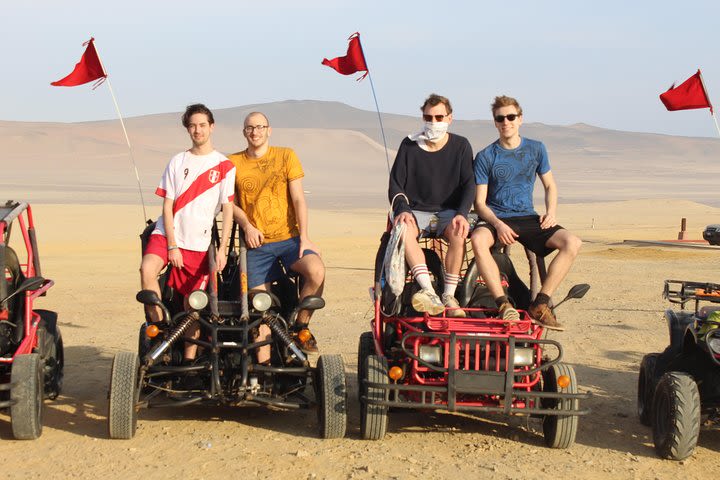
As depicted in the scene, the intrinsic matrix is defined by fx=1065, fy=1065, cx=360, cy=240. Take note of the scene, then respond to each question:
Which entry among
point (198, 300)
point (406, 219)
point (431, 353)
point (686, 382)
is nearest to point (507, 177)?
point (406, 219)

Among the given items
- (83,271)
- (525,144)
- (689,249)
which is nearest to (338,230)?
(689,249)

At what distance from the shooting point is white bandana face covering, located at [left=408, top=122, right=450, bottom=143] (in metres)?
8.63

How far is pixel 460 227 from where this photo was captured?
832 cm

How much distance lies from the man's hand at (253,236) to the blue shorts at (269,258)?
87 mm

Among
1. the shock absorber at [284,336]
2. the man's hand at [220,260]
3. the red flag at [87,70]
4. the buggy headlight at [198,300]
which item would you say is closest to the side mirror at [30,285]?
the buggy headlight at [198,300]

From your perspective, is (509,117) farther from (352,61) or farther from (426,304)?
(352,61)

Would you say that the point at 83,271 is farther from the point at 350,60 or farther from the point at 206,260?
→ the point at 206,260

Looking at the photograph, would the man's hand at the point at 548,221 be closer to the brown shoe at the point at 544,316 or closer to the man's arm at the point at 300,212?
the brown shoe at the point at 544,316

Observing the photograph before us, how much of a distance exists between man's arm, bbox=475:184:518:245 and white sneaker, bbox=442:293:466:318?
67 centimetres

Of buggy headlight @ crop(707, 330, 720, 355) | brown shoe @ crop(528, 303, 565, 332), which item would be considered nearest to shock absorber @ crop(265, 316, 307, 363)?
brown shoe @ crop(528, 303, 565, 332)

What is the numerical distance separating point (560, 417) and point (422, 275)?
1.47 m

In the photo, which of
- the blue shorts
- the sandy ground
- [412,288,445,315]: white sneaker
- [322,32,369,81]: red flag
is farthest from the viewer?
[322,32,369,81]: red flag

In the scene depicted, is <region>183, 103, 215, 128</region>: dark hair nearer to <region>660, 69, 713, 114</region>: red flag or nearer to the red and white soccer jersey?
the red and white soccer jersey

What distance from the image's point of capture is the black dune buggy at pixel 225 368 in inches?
306
